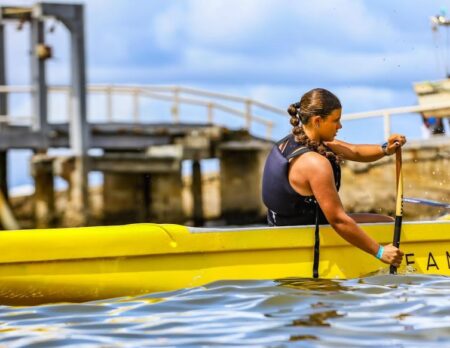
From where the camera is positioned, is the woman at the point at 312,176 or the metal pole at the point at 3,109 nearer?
the woman at the point at 312,176

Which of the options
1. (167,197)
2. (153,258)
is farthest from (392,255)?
(167,197)

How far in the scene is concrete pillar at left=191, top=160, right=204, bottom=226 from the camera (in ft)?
68.2

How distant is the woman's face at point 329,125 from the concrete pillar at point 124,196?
13.4 meters

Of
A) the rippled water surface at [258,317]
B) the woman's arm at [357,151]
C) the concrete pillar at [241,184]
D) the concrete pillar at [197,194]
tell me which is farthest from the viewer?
the concrete pillar at [241,184]

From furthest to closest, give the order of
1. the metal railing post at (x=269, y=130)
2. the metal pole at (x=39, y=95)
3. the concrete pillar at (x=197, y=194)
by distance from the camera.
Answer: the metal railing post at (x=269, y=130), the concrete pillar at (x=197, y=194), the metal pole at (x=39, y=95)

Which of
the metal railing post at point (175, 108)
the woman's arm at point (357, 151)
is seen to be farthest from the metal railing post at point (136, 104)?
the woman's arm at point (357, 151)

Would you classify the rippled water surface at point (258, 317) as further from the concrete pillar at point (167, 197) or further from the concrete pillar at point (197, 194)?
the concrete pillar at point (197, 194)

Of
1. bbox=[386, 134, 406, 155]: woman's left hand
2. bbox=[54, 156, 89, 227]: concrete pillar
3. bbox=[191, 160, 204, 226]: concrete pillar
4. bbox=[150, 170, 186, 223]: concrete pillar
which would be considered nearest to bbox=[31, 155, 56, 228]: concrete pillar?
bbox=[54, 156, 89, 227]: concrete pillar

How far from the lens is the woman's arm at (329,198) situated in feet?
22.8

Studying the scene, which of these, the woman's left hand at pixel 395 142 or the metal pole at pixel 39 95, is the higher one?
the metal pole at pixel 39 95

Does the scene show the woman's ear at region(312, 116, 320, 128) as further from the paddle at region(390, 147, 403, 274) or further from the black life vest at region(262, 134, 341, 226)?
the paddle at region(390, 147, 403, 274)

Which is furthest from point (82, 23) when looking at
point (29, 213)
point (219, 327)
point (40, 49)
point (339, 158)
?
point (219, 327)

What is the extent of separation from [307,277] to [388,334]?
1621mm

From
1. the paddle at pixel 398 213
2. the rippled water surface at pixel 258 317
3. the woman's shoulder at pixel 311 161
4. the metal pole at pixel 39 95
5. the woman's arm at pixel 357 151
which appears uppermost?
the metal pole at pixel 39 95
